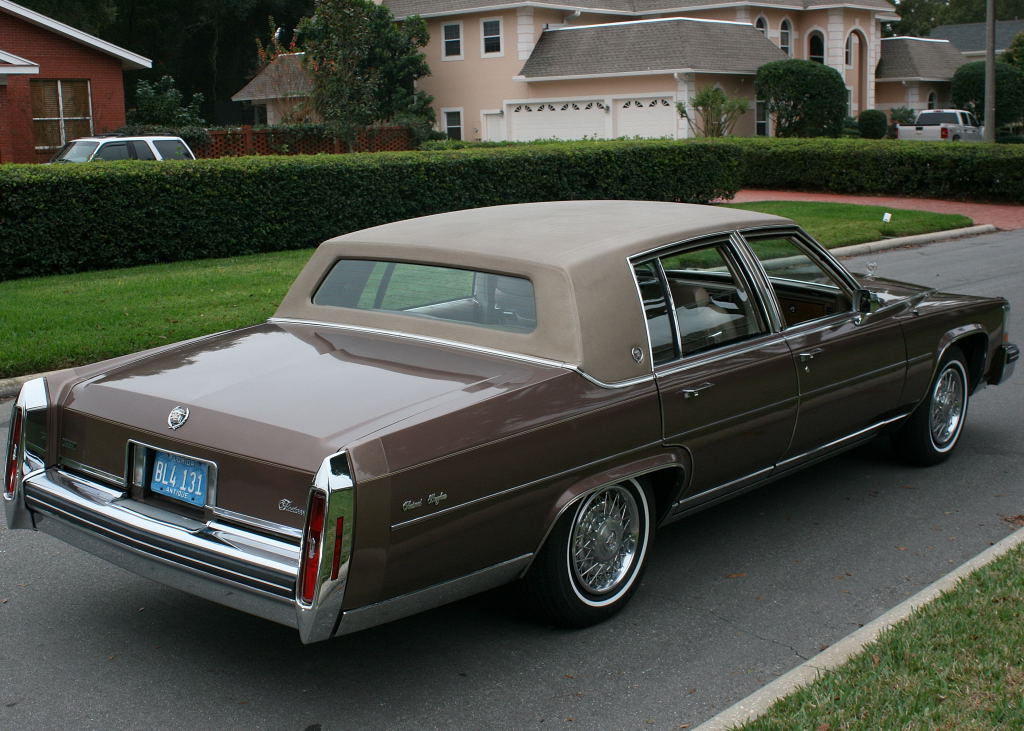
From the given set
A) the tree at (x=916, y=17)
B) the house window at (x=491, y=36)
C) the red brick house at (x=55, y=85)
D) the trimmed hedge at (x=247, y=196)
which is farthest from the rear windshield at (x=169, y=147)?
the tree at (x=916, y=17)

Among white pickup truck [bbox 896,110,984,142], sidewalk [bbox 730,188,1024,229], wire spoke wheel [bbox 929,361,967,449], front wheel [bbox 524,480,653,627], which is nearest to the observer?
front wheel [bbox 524,480,653,627]

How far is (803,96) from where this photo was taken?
36.8m

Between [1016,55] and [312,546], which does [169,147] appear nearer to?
[312,546]

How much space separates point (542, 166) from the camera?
19.3 metres

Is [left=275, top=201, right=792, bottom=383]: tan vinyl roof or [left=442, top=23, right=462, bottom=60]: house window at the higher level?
[left=442, top=23, right=462, bottom=60]: house window

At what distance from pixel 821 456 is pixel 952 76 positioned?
4921cm

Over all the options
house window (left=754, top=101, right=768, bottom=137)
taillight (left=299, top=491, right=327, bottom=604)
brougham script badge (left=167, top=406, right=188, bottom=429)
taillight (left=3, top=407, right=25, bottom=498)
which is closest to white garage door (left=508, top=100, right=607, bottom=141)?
house window (left=754, top=101, right=768, bottom=137)

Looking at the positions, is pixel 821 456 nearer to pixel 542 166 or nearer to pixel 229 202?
pixel 229 202

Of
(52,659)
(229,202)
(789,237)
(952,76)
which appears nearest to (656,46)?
(952,76)

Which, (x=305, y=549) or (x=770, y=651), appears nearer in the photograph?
(x=305, y=549)

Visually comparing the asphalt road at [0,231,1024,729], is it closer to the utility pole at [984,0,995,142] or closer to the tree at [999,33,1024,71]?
the utility pole at [984,0,995,142]

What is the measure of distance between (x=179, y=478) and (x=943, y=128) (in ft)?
138

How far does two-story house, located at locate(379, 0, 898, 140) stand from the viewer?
3706 centimetres

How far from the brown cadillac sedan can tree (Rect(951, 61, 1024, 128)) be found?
144 feet
